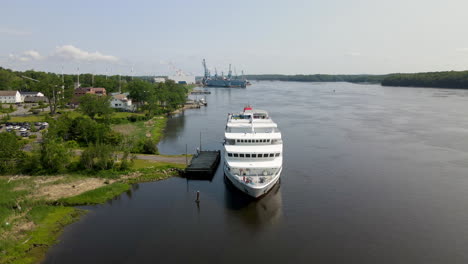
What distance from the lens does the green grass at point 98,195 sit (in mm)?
30484

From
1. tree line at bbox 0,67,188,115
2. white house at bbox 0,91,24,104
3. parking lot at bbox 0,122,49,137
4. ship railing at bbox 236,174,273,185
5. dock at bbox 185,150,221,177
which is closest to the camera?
ship railing at bbox 236,174,273,185

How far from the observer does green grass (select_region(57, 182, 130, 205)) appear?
30.5m

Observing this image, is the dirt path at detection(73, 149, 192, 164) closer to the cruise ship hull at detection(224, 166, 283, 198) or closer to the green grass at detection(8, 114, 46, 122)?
the cruise ship hull at detection(224, 166, 283, 198)

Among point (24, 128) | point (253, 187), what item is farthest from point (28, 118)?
point (253, 187)

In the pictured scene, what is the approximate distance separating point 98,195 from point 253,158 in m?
15.6

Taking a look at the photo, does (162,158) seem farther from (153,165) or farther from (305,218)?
(305,218)

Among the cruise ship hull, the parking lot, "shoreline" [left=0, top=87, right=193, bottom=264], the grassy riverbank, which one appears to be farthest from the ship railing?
the parking lot

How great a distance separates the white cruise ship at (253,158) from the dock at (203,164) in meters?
3.11

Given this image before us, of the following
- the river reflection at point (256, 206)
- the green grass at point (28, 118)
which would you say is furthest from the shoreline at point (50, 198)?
the green grass at point (28, 118)

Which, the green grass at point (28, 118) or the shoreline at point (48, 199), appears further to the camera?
the green grass at point (28, 118)

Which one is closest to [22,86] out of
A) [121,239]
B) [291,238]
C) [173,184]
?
[173,184]

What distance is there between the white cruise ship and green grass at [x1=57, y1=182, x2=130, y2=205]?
11.0 meters

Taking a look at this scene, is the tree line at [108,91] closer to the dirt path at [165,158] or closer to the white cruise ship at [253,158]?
the dirt path at [165,158]

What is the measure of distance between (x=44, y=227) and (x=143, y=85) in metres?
71.3
